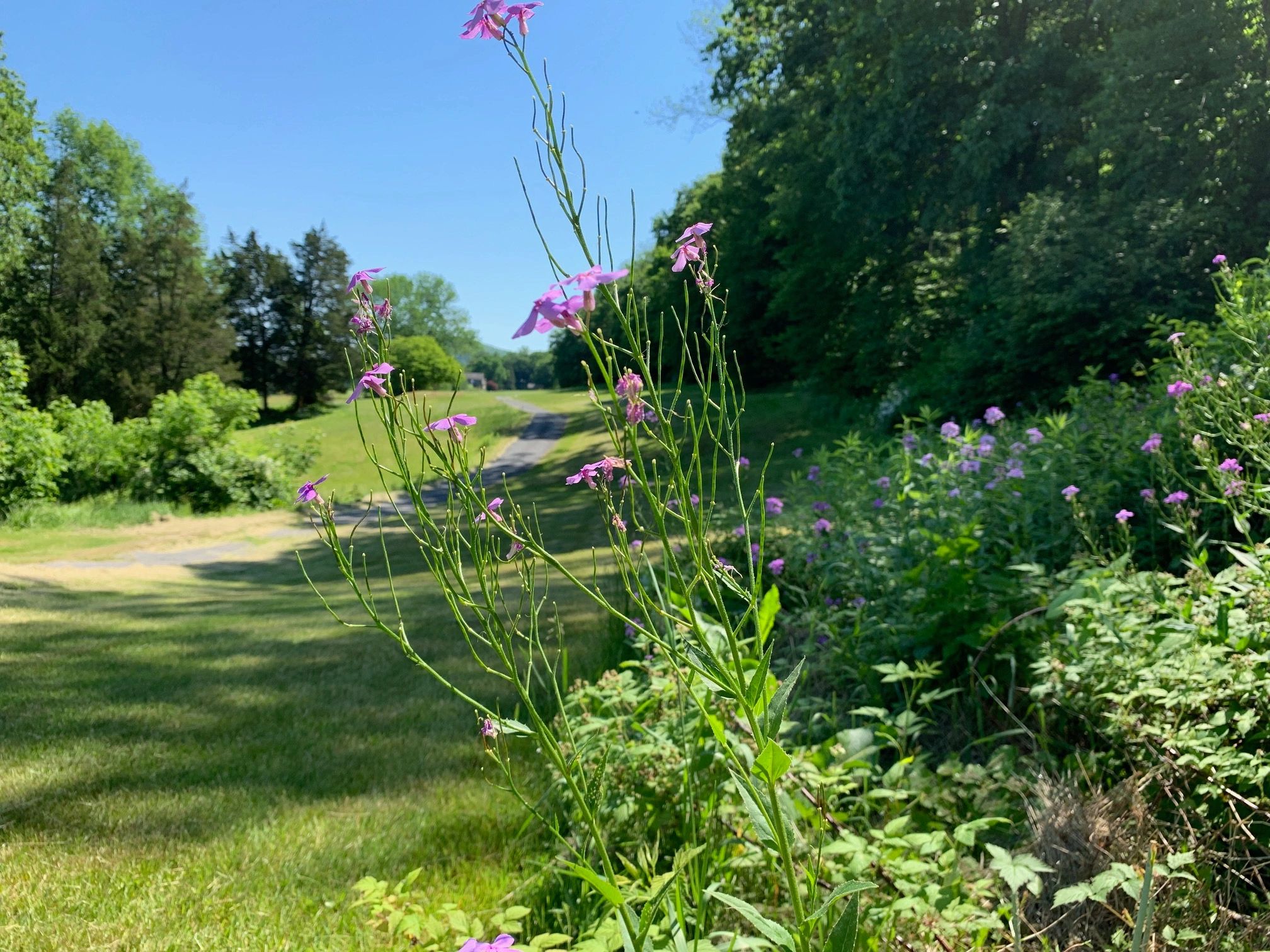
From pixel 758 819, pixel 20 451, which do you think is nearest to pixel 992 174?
pixel 758 819

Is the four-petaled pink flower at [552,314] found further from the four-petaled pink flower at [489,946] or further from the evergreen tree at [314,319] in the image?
the evergreen tree at [314,319]

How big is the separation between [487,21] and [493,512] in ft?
1.87

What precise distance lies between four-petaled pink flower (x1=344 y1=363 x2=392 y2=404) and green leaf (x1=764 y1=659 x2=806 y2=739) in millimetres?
550

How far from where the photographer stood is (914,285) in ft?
45.6

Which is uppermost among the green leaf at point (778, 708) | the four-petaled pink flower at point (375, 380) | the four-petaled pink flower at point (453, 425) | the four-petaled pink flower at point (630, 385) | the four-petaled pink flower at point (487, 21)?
the four-petaled pink flower at point (487, 21)

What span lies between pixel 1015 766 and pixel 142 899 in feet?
6.66

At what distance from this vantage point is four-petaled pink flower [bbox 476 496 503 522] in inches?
36.4

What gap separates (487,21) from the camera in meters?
0.92

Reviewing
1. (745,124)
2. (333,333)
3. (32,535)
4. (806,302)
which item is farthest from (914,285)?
(333,333)

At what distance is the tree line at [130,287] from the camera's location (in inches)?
827

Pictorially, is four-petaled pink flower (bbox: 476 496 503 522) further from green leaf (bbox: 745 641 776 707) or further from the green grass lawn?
the green grass lawn

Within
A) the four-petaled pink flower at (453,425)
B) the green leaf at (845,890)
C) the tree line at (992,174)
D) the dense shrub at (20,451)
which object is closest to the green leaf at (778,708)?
the green leaf at (845,890)

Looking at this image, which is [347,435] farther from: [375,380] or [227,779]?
[375,380]

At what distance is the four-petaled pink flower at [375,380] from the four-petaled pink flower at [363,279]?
0.45 ft
